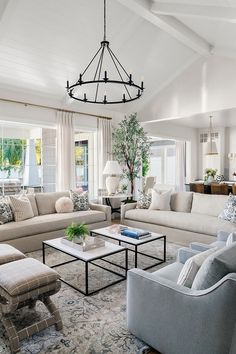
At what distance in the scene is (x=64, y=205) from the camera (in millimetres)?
5094

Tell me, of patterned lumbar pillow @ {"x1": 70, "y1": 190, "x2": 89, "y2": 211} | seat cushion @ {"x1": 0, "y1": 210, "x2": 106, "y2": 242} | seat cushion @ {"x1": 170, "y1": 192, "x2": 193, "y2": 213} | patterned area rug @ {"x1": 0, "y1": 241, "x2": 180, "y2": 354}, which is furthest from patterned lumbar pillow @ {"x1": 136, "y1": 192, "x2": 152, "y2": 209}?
patterned area rug @ {"x1": 0, "y1": 241, "x2": 180, "y2": 354}

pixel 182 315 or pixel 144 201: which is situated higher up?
pixel 144 201

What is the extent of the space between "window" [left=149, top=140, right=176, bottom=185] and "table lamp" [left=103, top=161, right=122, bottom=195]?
446 centimetres

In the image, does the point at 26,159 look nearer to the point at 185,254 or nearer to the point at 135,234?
the point at 135,234

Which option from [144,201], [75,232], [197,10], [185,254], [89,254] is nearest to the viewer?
[185,254]

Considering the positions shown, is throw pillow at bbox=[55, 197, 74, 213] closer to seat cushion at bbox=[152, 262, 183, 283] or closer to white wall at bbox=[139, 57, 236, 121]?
seat cushion at bbox=[152, 262, 183, 283]

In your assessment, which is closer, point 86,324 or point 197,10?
point 86,324

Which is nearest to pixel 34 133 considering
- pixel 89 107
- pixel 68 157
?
pixel 68 157

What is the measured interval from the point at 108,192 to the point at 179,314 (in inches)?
186

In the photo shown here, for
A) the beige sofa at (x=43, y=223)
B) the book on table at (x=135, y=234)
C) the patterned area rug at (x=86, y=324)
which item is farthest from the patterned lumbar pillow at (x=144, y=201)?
the patterned area rug at (x=86, y=324)

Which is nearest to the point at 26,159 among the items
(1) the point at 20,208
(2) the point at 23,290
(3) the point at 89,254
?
(1) the point at 20,208

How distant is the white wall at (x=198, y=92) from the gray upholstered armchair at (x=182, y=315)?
4933mm

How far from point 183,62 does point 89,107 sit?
8.06 ft

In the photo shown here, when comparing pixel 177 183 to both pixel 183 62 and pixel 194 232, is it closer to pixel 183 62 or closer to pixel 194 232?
pixel 183 62
